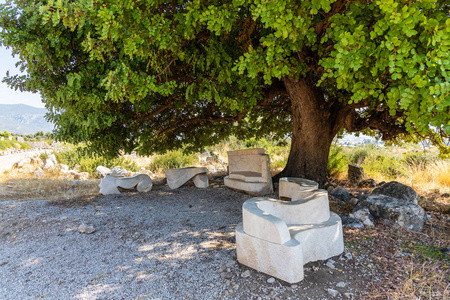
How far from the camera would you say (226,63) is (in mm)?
4117

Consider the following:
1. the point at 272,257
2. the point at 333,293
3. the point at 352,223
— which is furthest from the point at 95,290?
the point at 352,223

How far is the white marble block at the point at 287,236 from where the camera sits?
247 centimetres

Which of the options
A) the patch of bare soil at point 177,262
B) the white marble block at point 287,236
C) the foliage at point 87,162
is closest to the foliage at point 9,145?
the foliage at point 87,162

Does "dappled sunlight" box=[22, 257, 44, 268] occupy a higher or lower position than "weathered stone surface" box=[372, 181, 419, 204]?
lower

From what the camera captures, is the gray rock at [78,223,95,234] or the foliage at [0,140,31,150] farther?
the foliage at [0,140,31,150]

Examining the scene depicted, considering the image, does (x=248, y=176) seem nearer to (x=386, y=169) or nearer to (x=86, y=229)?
(x=86, y=229)

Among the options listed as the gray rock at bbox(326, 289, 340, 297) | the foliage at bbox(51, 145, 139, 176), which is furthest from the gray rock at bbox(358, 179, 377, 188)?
the foliage at bbox(51, 145, 139, 176)

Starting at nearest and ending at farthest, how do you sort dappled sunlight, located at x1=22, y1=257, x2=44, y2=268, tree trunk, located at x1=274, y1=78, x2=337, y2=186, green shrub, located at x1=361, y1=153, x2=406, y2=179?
dappled sunlight, located at x1=22, y1=257, x2=44, y2=268 < tree trunk, located at x1=274, y1=78, x2=337, y2=186 < green shrub, located at x1=361, y1=153, x2=406, y2=179

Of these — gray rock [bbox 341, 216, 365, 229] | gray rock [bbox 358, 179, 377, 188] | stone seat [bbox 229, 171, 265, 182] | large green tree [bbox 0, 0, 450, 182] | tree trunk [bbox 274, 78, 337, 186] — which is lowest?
gray rock [bbox 358, 179, 377, 188]

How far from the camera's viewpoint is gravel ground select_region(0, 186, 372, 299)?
2.45 meters

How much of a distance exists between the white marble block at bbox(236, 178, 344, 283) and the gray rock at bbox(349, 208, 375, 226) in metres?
0.97

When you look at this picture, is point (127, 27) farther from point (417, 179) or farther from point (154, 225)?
point (417, 179)

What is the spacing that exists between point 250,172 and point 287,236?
369 cm

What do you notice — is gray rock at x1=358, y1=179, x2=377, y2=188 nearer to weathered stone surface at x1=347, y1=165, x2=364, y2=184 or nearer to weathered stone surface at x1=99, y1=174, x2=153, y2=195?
weathered stone surface at x1=347, y1=165, x2=364, y2=184
